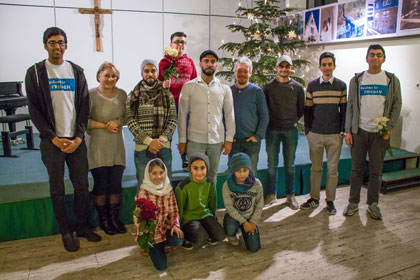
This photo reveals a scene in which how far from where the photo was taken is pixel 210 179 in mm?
3248

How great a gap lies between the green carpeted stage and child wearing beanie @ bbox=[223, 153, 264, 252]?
86 cm

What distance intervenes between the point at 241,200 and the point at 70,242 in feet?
4.78

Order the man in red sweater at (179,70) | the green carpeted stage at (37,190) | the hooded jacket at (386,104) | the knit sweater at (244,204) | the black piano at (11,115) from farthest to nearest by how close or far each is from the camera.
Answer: the black piano at (11,115), the man in red sweater at (179,70), the hooded jacket at (386,104), the green carpeted stage at (37,190), the knit sweater at (244,204)

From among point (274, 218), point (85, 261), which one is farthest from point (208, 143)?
point (85, 261)

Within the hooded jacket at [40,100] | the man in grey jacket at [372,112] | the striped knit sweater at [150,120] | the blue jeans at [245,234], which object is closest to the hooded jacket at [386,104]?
the man in grey jacket at [372,112]

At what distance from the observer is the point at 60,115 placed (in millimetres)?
2703

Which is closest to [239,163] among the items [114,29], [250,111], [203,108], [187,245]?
[203,108]

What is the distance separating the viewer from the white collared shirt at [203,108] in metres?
3.12

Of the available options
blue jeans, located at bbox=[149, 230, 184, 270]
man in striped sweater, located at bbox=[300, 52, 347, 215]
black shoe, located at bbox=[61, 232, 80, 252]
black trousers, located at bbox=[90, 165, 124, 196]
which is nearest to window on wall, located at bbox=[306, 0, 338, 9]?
man in striped sweater, located at bbox=[300, 52, 347, 215]

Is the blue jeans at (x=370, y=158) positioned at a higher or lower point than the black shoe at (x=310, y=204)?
higher

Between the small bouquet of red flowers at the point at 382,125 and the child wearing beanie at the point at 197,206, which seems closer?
the child wearing beanie at the point at 197,206

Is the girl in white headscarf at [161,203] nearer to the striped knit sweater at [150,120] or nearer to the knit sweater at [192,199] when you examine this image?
the knit sweater at [192,199]

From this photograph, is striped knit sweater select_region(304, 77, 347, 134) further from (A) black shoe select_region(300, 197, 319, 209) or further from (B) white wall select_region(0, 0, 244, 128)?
(B) white wall select_region(0, 0, 244, 128)

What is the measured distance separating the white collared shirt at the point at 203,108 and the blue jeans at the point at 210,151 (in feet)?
0.13
